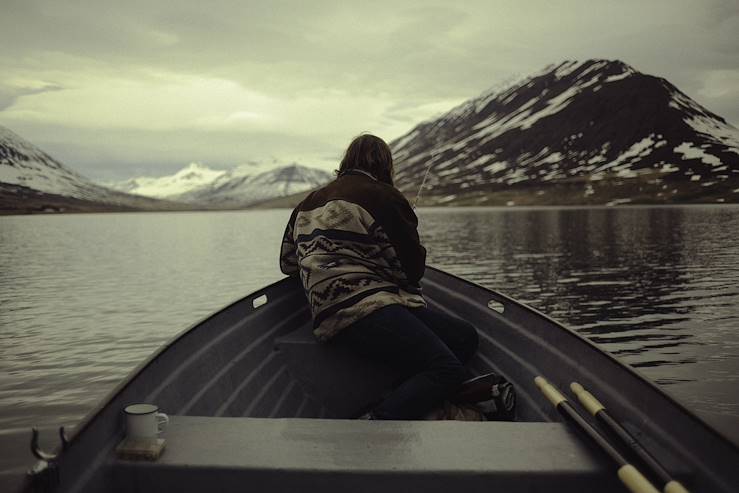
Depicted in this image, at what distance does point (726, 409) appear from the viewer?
7.90m

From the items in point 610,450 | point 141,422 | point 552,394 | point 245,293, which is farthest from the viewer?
point 245,293

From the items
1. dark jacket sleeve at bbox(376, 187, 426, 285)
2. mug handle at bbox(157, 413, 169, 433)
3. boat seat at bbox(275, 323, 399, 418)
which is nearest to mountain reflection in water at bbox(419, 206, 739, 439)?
dark jacket sleeve at bbox(376, 187, 426, 285)

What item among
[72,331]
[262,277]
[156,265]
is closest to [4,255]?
[156,265]

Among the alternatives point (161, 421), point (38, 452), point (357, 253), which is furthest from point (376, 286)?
point (38, 452)

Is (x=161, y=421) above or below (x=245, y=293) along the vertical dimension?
above

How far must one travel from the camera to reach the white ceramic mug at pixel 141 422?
276cm

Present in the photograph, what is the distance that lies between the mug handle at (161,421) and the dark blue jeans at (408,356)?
1.43m

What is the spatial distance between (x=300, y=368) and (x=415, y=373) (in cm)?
127

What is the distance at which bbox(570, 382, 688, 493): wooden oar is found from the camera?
2.21 metres

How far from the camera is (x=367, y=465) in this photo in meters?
2.63

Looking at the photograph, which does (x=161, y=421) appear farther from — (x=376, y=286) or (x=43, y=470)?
(x=376, y=286)

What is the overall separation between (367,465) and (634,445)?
1.20 meters

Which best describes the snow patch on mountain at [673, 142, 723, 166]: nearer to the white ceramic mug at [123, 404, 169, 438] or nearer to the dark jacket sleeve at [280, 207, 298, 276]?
the dark jacket sleeve at [280, 207, 298, 276]

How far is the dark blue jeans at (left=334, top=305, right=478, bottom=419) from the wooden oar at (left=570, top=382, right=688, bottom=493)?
0.92 meters
